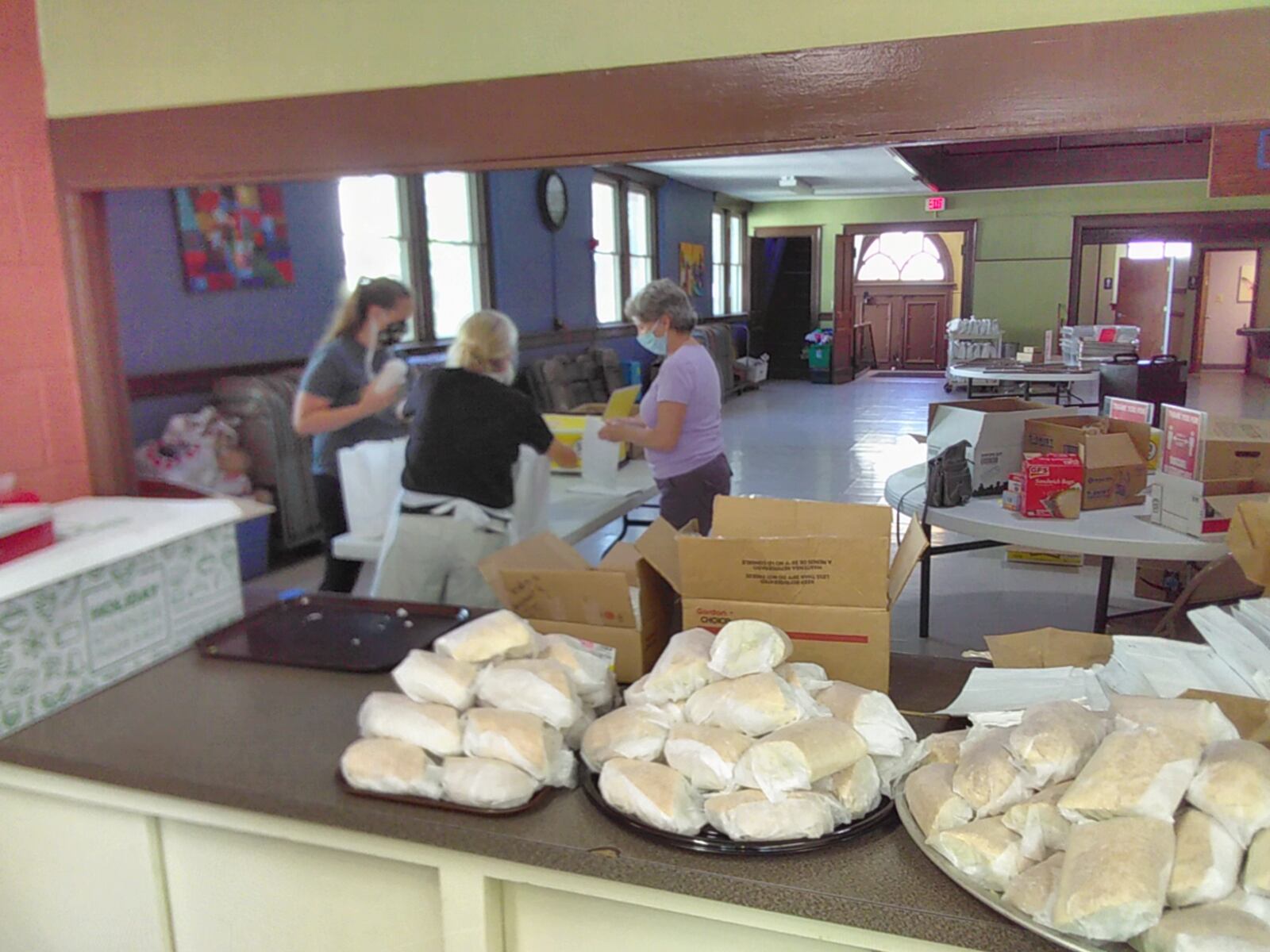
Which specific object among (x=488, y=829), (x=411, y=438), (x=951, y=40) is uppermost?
(x=951, y=40)

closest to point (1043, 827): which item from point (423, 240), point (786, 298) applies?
point (423, 240)

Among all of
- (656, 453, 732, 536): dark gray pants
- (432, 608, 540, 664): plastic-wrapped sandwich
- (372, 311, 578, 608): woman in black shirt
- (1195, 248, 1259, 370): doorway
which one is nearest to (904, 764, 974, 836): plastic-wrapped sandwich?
(432, 608, 540, 664): plastic-wrapped sandwich

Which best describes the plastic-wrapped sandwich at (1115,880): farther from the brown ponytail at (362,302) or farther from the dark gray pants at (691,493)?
the dark gray pants at (691,493)

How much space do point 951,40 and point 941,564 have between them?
12.6ft

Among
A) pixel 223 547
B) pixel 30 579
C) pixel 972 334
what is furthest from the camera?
pixel 972 334

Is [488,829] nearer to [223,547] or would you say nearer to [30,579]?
[30,579]

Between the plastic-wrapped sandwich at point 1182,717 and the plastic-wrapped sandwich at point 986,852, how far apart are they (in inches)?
6.4

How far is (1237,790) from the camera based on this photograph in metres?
0.82

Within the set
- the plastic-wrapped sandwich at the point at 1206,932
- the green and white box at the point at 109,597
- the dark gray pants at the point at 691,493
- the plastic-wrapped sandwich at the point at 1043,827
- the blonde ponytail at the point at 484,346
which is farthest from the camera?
the dark gray pants at the point at 691,493

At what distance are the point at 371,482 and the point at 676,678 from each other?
1242mm

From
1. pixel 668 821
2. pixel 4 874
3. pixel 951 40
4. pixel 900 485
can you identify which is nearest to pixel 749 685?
pixel 668 821

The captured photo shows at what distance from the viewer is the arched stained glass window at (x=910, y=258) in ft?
48.3

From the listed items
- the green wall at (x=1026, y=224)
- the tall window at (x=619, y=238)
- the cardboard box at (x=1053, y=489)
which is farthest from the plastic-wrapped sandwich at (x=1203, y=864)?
the green wall at (x=1026, y=224)

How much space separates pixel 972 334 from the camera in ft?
32.3
